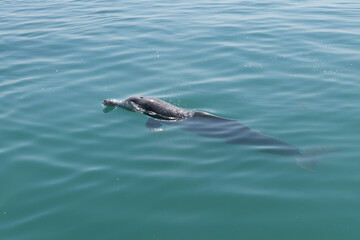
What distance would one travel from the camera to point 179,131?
13.7 m

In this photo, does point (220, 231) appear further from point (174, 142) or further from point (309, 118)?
point (309, 118)

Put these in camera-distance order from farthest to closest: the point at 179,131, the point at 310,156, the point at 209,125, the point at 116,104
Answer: the point at 116,104 < the point at 179,131 < the point at 209,125 < the point at 310,156

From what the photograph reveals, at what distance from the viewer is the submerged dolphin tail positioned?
436 inches

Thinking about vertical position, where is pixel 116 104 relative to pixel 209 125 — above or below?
above

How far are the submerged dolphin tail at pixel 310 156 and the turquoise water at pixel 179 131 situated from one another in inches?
8.1

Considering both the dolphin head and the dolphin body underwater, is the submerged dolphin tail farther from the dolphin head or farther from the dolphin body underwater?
the dolphin head

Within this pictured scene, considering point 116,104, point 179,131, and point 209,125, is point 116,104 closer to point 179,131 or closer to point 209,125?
point 179,131

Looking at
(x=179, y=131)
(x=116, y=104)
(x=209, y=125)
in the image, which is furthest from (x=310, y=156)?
(x=116, y=104)

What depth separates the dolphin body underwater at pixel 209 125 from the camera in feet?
38.8

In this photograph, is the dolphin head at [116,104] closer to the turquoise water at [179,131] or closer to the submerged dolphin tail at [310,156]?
the turquoise water at [179,131]

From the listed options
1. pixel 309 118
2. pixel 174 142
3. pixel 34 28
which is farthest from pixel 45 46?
pixel 309 118

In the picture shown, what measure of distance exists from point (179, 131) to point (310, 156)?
413cm

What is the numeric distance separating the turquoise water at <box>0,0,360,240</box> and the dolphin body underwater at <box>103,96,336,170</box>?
281 mm

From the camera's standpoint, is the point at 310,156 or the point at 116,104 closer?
the point at 310,156
